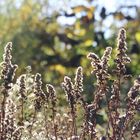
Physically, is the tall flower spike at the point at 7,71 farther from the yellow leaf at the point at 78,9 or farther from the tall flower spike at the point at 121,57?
the yellow leaf at the point at 78,9

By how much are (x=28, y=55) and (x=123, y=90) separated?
5.11 m

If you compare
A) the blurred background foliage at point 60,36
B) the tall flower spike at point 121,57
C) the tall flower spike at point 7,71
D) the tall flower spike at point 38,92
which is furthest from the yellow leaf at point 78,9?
the tall flower spike at point 7,71

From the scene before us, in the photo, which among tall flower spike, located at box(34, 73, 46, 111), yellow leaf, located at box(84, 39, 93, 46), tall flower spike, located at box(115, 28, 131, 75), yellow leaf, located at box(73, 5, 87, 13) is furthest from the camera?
yellow leaf, located at box(84, 39, 93, 46)

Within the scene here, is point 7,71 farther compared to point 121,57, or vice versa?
point 121,57

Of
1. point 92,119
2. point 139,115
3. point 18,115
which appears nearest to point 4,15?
point 139,115

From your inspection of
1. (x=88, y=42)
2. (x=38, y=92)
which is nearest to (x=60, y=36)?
(x=88, y=42)

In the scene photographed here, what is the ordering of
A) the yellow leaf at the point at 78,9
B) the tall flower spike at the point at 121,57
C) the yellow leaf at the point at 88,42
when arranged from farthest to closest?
1. the yellow leaf at the point at 88,42
2. the yellow leaf at the point at 78,9
3. the tall flower spike at the point at 121,57

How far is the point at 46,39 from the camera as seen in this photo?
15109 mm

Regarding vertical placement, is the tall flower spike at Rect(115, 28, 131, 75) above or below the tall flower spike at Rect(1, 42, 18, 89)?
above

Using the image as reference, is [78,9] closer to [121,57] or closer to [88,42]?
[88,42]

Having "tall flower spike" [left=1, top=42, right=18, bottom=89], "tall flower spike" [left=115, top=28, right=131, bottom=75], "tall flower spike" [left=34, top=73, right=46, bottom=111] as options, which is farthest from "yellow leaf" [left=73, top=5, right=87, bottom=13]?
"tall flower spike" [left=1, top=42, right=18, bottom=89]

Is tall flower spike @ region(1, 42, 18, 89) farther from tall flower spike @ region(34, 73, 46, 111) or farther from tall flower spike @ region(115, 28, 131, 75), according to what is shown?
tall flower spike @ region(115, 28, 131, 75)

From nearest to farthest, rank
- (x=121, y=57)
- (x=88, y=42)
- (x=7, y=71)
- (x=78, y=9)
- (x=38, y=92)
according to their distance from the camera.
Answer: (x=7, y=71) < (x=121, y=57) < (x=38, y=92) < (x=78, y=9) < (x=88, y=42)

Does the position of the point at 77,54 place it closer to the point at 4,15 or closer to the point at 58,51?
the point at 58,51
